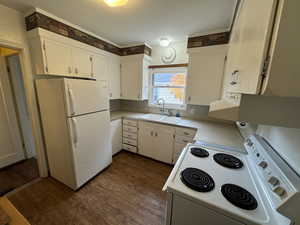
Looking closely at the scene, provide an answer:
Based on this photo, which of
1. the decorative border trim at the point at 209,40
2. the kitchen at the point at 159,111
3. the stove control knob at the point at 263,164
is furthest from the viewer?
the decorative border trim at the point at 209,40

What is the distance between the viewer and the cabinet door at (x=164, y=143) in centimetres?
234

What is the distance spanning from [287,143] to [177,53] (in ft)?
7.70

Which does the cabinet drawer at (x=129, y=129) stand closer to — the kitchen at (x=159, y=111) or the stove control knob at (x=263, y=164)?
the kitchen at (x=159, y=111)

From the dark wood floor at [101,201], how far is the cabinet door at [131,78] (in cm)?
167

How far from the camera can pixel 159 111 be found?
3012 millimetres

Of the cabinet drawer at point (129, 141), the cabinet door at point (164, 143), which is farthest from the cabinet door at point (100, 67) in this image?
the cabinet door at point (164, 143)

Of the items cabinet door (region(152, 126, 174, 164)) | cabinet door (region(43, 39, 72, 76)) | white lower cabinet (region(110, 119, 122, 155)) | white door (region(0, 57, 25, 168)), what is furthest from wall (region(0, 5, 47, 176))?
cabinet door (region(152, 126, 174, 164))

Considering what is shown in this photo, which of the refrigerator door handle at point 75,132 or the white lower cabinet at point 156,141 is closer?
the refrigerator door handle at point 75,132

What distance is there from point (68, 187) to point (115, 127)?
3.97 ft

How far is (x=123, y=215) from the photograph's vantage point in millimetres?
1497

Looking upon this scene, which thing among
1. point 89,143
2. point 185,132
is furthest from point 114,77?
point 185,132

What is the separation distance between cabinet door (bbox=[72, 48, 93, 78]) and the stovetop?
6.73 ft

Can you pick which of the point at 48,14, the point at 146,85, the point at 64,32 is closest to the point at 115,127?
the point at 146,85

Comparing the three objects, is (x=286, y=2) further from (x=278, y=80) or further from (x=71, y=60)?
(x=71, y=60)
